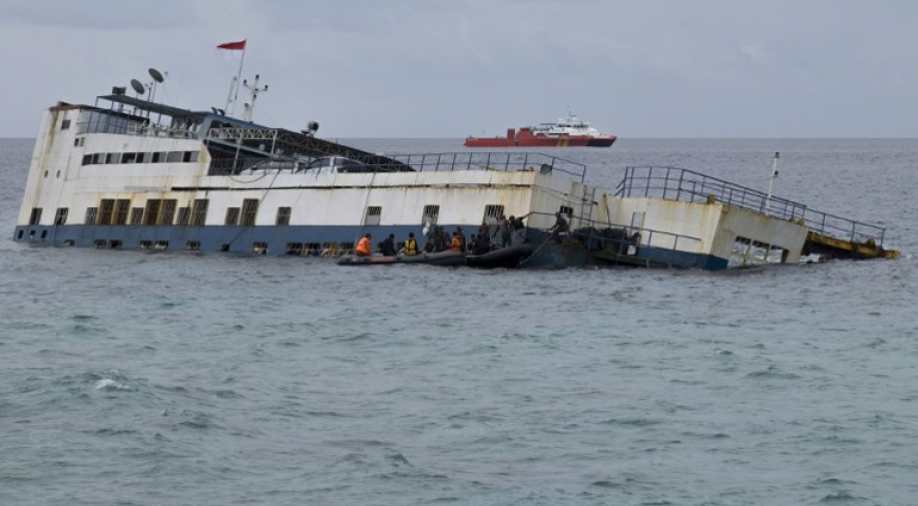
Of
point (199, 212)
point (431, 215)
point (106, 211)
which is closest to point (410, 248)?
point (431, 215)

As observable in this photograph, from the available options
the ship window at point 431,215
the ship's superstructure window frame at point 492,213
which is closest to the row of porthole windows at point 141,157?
the ship window at point 431,215

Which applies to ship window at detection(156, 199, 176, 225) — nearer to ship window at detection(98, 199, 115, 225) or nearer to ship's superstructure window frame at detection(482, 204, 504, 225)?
ship window at detection(98, 199, 115, 225)

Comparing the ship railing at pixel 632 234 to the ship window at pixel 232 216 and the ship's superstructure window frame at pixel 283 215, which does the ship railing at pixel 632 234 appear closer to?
the ship's superstructure window frame at pixel 283 215

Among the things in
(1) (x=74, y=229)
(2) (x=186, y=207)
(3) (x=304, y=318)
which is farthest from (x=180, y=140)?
(3) (x=304, y=318)

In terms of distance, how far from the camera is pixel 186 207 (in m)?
59.5

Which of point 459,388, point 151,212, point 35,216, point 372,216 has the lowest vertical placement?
point 459,388

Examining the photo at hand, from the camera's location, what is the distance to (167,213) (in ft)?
198

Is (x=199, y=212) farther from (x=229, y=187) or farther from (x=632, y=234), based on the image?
(x=632, y=234)

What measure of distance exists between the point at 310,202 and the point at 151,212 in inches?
359

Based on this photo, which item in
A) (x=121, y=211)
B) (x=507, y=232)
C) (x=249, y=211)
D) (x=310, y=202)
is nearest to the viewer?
(x=507, y=232)

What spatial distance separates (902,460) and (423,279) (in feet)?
80.9

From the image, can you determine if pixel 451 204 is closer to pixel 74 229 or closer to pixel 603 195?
pixel 603 195

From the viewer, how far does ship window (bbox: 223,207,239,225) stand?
57.6 m

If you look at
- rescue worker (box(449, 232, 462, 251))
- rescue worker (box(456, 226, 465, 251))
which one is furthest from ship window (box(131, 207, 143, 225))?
rescue worker (box(449, 232, 462, 251))
